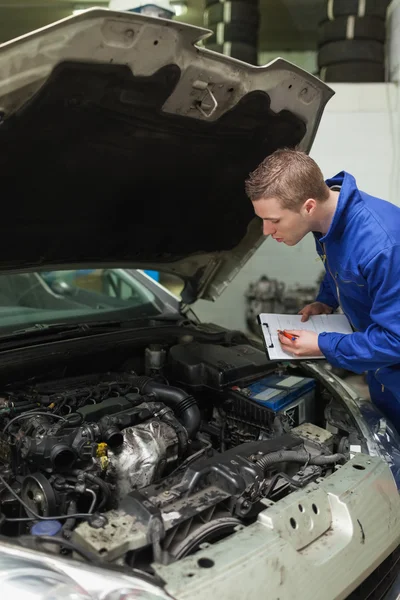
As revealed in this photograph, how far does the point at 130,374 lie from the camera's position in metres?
2.12

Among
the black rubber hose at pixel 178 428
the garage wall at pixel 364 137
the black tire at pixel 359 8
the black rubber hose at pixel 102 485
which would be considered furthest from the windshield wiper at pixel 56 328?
the black tire at pixel 359 8

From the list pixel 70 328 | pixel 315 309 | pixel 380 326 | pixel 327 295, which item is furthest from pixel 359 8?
pixel 70 328

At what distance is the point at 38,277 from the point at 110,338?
2.80 feet

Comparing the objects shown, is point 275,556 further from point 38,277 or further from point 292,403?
point 38,277

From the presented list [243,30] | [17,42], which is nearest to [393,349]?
[17,42]

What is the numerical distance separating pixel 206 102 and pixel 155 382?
1100 millimetres

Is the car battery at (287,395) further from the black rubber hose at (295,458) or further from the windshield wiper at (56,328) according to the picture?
the windshield wiper at (56,328)

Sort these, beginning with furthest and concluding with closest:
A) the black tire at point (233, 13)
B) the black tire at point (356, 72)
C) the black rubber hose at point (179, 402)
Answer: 1. the black tire at point (233, 13)
2. the black tire at point (356, 72)
3. the black rubber hose at point (179, 402)

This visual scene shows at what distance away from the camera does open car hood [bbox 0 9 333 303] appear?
1341 millimetres

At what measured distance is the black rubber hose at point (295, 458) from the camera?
5.01 feet

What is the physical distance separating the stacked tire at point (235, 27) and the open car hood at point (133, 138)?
269 centimetres

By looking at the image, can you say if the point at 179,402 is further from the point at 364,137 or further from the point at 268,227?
the point at 364,137

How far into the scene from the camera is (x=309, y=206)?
5.58 ft

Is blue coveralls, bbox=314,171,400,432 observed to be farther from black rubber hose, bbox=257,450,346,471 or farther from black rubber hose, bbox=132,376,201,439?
black rubber hose, bbox=132,376,201,439
